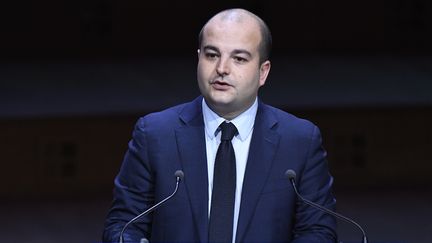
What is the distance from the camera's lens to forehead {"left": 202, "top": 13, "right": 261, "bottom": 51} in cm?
251

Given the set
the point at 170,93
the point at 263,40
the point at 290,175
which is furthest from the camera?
the point at 170,93

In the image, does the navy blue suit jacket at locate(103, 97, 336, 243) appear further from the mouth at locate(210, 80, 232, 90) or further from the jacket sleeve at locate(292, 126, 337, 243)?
the mouth at locate(210, 80, 232, 90)

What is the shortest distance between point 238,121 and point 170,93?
3.75m

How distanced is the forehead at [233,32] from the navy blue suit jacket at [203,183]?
0.26 meters

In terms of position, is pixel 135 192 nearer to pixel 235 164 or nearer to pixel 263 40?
pixel 235 164

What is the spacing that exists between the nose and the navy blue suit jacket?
249 mm

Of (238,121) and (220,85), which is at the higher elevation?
(220,85)

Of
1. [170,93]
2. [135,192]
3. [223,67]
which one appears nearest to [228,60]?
[223,67]

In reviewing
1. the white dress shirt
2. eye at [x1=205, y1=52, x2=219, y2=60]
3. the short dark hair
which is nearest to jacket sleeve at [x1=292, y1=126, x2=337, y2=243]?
the white dress shirt

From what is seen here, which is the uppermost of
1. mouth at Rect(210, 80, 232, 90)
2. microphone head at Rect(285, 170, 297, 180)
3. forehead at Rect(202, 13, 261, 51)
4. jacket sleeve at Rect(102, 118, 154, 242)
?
forehead at Rect(202, 13, 261, 51)

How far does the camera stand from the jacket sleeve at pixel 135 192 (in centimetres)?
262

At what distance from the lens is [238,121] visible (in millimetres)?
2658

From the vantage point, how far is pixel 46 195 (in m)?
5.65

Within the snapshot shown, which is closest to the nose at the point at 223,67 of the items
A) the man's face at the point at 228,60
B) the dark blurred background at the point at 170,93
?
the man's face at the point at 228,60
